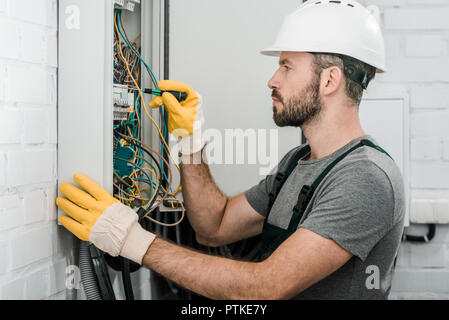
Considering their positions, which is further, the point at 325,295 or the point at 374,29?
the point at 374,29

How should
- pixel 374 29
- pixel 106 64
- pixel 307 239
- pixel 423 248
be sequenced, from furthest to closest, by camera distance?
pixel 423 248 → pixel 374 29 → pixel 106 64 → pixel 307 239

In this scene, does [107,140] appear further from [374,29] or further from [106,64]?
[374,29]

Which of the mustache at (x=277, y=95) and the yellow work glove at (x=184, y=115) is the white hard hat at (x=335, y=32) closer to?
the mustache at (x=277, y=95)

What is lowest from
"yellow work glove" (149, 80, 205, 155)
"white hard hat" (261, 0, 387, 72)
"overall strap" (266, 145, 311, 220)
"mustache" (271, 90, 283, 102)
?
"overall strap" (266, 145, 311, 220)

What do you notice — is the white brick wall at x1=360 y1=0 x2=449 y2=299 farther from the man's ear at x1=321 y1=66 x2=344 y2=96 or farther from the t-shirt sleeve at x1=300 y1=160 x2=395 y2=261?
the t-shirt sleeve at x1=300 y1=160 x2=395 y2=261

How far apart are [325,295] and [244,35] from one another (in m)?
0.85

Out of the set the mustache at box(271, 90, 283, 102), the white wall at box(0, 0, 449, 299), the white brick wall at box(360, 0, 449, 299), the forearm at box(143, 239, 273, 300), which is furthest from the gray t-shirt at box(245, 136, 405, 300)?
the white brick wall at box(360, 0, 449, 299)

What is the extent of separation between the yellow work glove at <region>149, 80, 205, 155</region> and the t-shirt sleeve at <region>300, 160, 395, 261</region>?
473 millimetres

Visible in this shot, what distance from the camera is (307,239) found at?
36.8 inches

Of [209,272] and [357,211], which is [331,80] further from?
[209,272]

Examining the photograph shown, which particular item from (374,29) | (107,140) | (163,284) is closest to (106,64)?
(107,140)

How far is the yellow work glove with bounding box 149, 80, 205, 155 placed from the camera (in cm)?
125

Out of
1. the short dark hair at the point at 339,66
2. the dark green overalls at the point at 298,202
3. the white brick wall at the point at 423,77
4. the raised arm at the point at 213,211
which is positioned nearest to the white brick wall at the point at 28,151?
the raised arm at the point at 213,211

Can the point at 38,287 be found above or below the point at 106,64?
below
